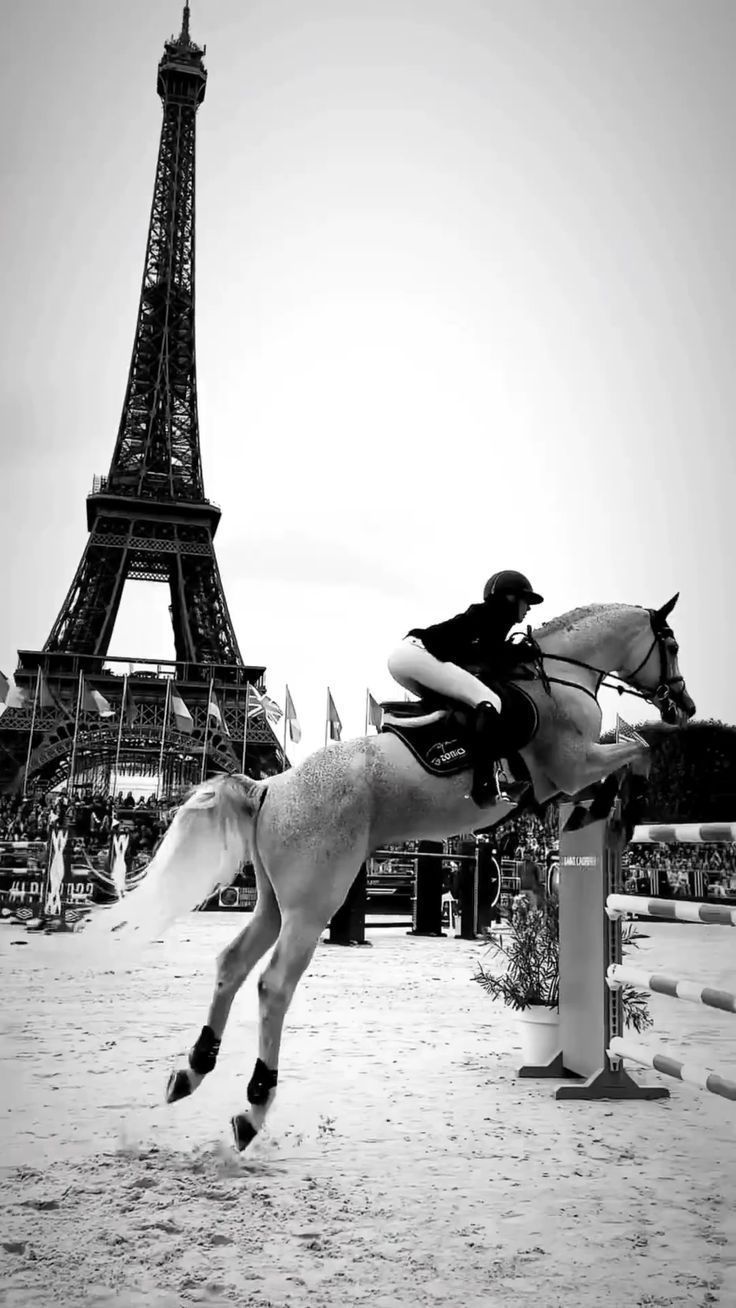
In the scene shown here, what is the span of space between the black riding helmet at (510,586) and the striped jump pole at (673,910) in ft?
4.38

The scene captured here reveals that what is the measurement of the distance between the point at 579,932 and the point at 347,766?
2.30 m

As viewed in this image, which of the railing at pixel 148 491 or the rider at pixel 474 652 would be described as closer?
the rider at pixel 474 652

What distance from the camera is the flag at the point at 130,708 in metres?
37.2

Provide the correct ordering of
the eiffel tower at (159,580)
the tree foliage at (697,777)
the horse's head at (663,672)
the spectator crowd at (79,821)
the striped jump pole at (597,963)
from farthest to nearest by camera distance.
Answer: the tree foliage at (697,777), the eiffel tower at (159,580), the spectator crowd at (79,821), the striped jump pole at (597,963), the horse's head at (663,672)

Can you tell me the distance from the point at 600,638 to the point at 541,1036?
2699mm

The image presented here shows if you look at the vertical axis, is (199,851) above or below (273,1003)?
above

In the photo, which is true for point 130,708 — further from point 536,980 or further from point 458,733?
point 458,733

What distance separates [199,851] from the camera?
3986 millimetres

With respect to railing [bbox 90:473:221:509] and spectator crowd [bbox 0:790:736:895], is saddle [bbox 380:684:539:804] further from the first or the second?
railing [bbox 90:473:221:509]

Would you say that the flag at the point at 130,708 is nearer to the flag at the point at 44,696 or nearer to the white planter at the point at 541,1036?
the flag at the point at 44,696

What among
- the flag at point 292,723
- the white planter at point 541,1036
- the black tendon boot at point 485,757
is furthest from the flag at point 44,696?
the black tendon boot at point 485,757

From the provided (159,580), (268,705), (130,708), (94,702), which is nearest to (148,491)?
(159,580)

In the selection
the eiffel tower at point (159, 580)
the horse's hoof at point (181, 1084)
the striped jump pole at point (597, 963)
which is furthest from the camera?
the eiffel tower at point (159, 580)

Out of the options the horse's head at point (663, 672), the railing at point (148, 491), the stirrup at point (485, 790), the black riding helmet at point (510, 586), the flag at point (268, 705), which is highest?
the railing at point (148, 491)
